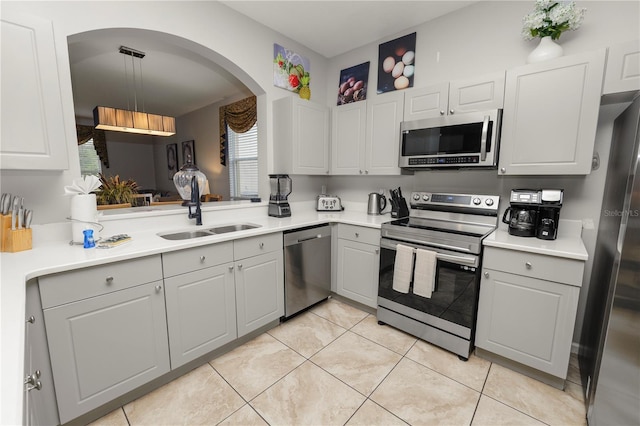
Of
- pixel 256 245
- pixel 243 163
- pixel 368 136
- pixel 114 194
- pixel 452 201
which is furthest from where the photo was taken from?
pixel 243 163

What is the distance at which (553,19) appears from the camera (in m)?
1.83

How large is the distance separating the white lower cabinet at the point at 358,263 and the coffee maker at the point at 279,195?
1.99ft

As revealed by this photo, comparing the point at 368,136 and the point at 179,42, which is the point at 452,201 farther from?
the point at 179,42

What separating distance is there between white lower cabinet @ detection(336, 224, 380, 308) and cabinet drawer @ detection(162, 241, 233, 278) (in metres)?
1.12

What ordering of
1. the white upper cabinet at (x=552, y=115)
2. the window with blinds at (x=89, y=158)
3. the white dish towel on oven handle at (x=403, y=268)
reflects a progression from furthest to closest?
the window with blinds at (x=89, y=158), the white dish towel on oven handle at (x=403, y=268), the white upper cabinet at (x=552, y=115)

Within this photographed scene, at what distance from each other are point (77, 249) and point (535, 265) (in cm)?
268

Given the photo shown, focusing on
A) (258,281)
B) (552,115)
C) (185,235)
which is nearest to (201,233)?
(185,235)

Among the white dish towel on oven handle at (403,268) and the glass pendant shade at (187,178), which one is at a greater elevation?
the glass pendant shade at (187,178)

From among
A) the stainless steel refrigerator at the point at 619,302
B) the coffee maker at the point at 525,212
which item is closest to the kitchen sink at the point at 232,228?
the coffee maker at the point at 525,212

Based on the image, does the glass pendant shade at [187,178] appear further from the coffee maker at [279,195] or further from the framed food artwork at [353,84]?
the framed food artwork at [353,84]

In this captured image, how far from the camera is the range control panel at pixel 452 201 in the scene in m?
2.23

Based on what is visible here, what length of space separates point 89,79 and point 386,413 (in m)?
5.65

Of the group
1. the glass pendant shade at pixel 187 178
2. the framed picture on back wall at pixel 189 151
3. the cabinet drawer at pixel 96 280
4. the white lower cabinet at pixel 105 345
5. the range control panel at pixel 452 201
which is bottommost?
the white lower cabinet at pixel 105 345

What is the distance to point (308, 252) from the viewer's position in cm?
248
